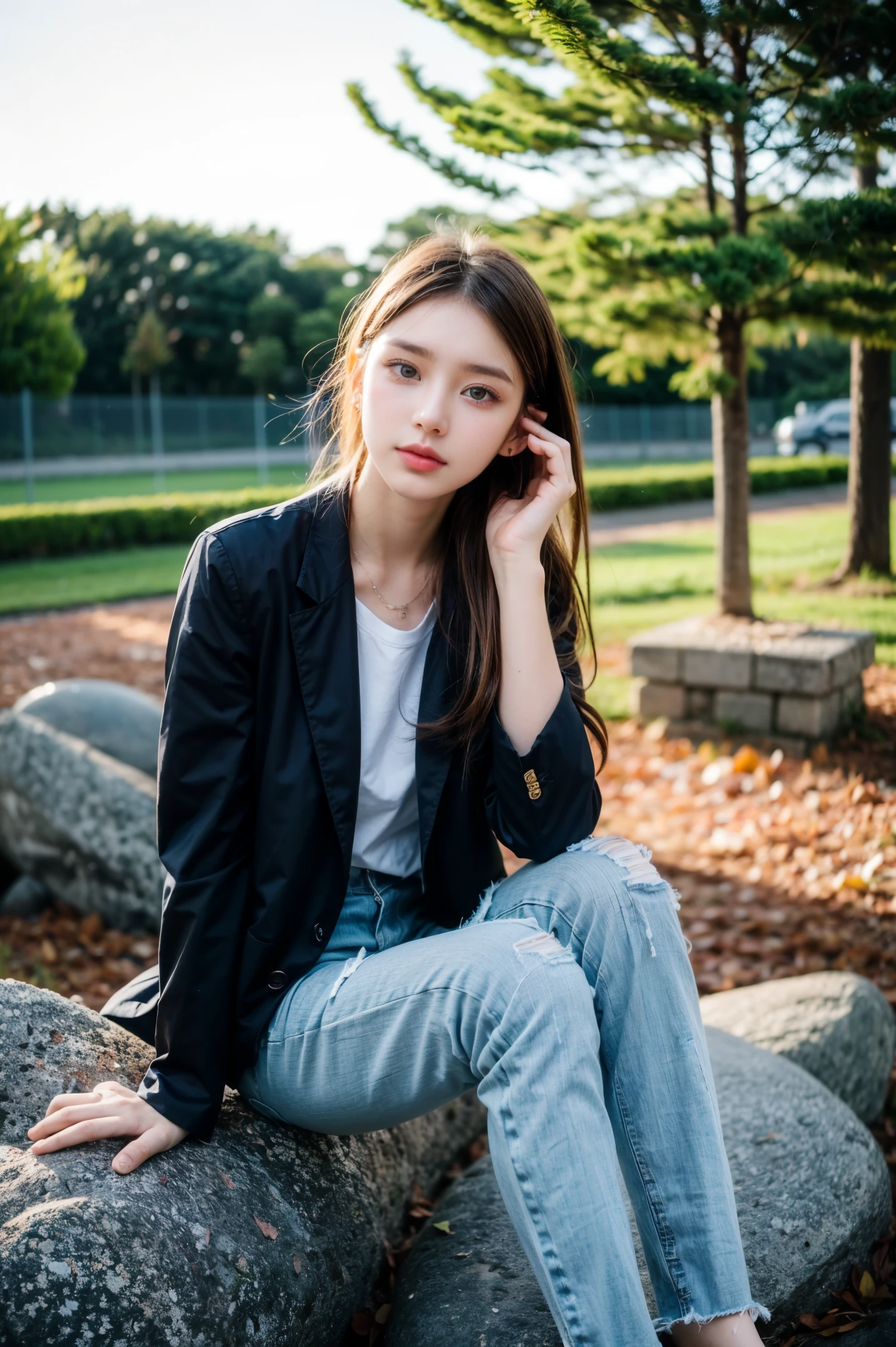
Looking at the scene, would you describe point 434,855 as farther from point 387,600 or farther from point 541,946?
point 387,600

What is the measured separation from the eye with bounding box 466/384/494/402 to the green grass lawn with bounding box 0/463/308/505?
19496 mm

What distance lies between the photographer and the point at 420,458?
204cm

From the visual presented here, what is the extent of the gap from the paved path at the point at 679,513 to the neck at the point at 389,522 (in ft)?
36.3

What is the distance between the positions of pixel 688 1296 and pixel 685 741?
3865 millimetres

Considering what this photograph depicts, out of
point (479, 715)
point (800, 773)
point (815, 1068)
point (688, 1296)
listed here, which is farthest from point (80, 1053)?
point (800, 773)

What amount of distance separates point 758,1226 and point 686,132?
4647 mm

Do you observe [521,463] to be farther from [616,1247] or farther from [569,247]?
[569,247]

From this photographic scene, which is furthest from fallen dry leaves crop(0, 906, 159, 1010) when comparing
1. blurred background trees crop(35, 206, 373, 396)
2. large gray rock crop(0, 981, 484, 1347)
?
blurred background trees crop(35, 206, 373, 396)

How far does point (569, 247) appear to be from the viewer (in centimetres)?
534

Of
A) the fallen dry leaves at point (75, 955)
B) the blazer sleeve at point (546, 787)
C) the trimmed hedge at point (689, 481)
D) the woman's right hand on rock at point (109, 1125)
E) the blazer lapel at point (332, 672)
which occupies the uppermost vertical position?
the trimmed hedge at point (689, 481)

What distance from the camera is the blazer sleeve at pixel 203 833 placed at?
70.2 inches

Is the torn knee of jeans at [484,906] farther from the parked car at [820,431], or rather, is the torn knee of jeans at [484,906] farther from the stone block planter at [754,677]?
the parked car at [820,431]

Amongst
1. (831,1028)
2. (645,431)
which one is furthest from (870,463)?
(645,431)

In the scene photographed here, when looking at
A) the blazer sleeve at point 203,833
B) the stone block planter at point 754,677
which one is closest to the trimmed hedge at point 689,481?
the stone block planter at point 754,677
